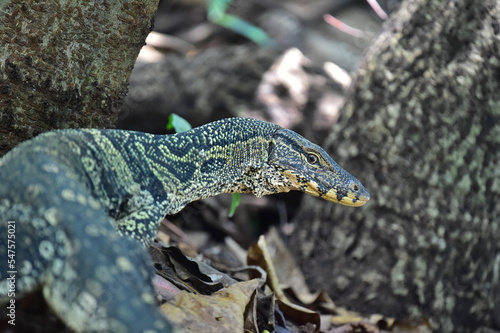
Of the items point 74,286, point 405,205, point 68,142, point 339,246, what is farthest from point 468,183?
point 74,286

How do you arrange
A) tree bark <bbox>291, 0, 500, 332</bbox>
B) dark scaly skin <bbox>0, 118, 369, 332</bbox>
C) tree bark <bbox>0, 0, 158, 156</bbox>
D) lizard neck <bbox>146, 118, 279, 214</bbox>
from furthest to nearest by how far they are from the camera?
tree bark <bbox>291, 0, 500, 332</bbox>, tree bark <bbox>0, 0, 158, 156</bbox>, lizard neck <bbox>146, 118, 279, 214</bbox>, dark scaly skin <bbox>0, 118, 369, 332</bbox>

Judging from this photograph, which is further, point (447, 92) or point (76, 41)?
point (447, 92)

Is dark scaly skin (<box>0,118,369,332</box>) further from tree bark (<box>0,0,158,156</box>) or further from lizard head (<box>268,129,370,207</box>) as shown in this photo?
tree bark (<box>0,0,158,156</box>)

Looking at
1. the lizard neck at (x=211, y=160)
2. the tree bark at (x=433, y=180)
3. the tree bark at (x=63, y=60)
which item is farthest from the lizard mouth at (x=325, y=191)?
the tree bark at (x=433, y=180)

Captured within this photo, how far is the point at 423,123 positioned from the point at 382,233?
4.25ft

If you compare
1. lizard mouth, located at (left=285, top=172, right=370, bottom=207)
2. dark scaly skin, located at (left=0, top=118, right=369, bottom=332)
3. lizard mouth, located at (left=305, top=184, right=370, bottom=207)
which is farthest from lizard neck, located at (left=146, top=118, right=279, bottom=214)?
lizard mouth, located at (left=305, top=184, right=370, bottom=207)

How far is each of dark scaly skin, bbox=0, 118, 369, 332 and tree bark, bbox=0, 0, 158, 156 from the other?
0.86 m

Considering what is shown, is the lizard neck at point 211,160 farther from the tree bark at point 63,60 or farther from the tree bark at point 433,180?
the tree bark at point 433,180

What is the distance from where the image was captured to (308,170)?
457cm

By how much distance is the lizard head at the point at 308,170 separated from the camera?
179 inches

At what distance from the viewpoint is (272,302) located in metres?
4.50

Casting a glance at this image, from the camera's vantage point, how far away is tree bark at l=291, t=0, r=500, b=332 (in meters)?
6.71

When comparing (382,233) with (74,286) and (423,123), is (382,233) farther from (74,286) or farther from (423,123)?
(74,286)

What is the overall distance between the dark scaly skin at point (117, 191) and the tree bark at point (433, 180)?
2359 mm
